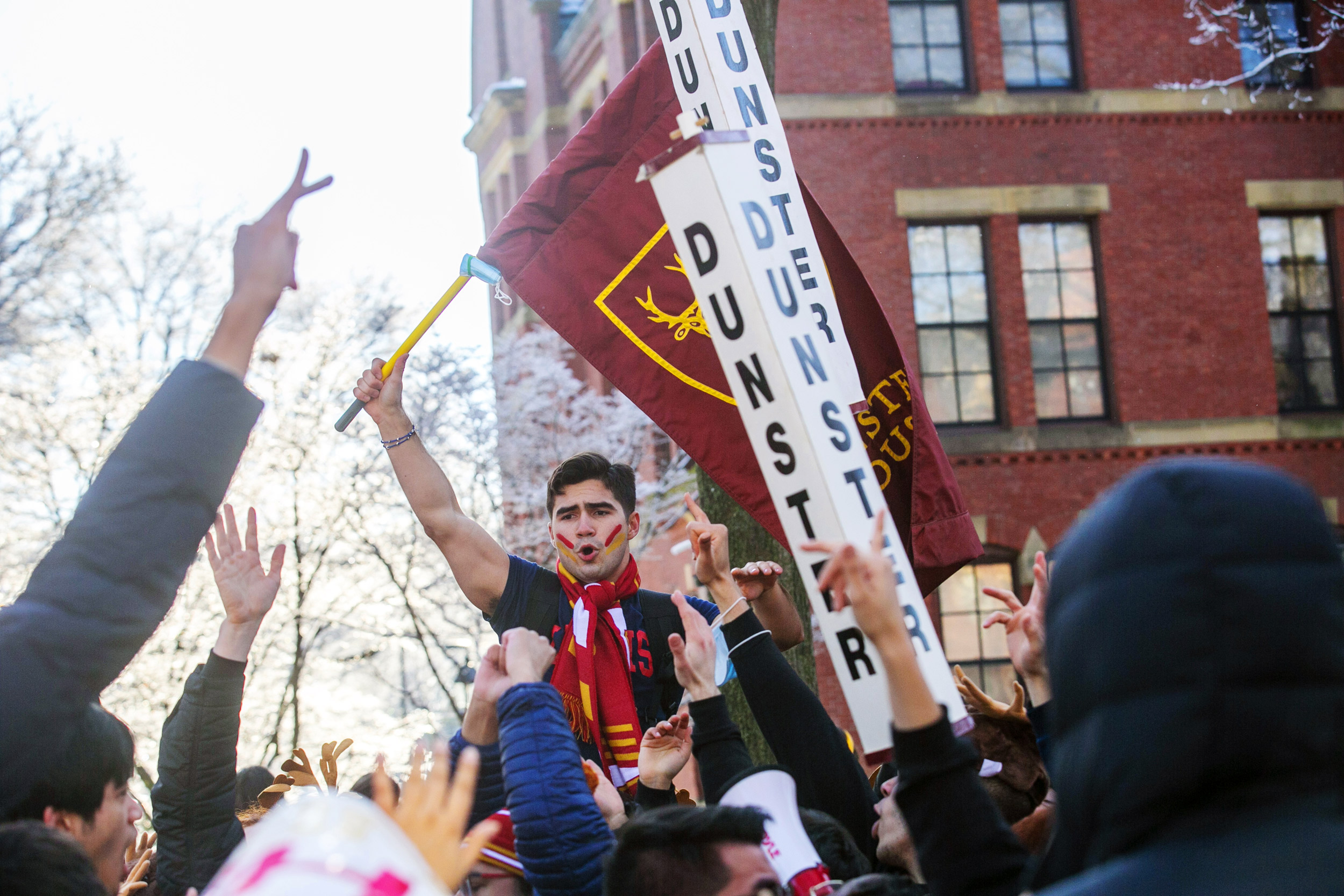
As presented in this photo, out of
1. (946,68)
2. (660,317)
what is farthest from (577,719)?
(946,68)

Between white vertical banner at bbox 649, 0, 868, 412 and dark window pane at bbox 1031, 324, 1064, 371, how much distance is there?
1068 centimetres

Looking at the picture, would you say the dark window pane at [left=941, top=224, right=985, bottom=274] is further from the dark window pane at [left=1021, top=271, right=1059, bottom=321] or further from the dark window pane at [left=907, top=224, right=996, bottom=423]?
the dark window pane at [left=1021, top=271, right=1059, bottom=321]

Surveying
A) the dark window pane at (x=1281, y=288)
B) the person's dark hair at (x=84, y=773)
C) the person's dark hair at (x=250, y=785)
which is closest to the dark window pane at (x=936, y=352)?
the dark window pane at (x=1281, y=288)

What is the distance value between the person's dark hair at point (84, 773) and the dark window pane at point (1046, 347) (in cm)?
1275

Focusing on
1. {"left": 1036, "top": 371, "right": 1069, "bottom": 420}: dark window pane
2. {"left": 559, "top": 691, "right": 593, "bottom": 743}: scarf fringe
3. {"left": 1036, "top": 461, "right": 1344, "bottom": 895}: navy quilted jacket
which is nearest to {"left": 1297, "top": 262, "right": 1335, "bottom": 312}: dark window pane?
{"left": 1036, "top": 371, "right": 1069, "bottom": 420}: dark window pane

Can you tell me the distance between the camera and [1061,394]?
13898mm

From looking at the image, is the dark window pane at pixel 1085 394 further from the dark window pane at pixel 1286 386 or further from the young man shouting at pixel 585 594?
the young man shouting at pixel 585 594

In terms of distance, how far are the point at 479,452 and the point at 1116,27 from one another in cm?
1018

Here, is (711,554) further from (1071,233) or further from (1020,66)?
(1020,66)

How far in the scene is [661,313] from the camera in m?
4.30

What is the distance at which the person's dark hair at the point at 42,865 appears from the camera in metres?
1.68

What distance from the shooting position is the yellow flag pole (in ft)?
12.5

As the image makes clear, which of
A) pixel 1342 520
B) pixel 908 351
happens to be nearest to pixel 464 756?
pixel 908 351

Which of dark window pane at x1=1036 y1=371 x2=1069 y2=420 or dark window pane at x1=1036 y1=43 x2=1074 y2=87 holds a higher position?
dark window pane at x1=1036 y1=43 x2=1074 y2=87
